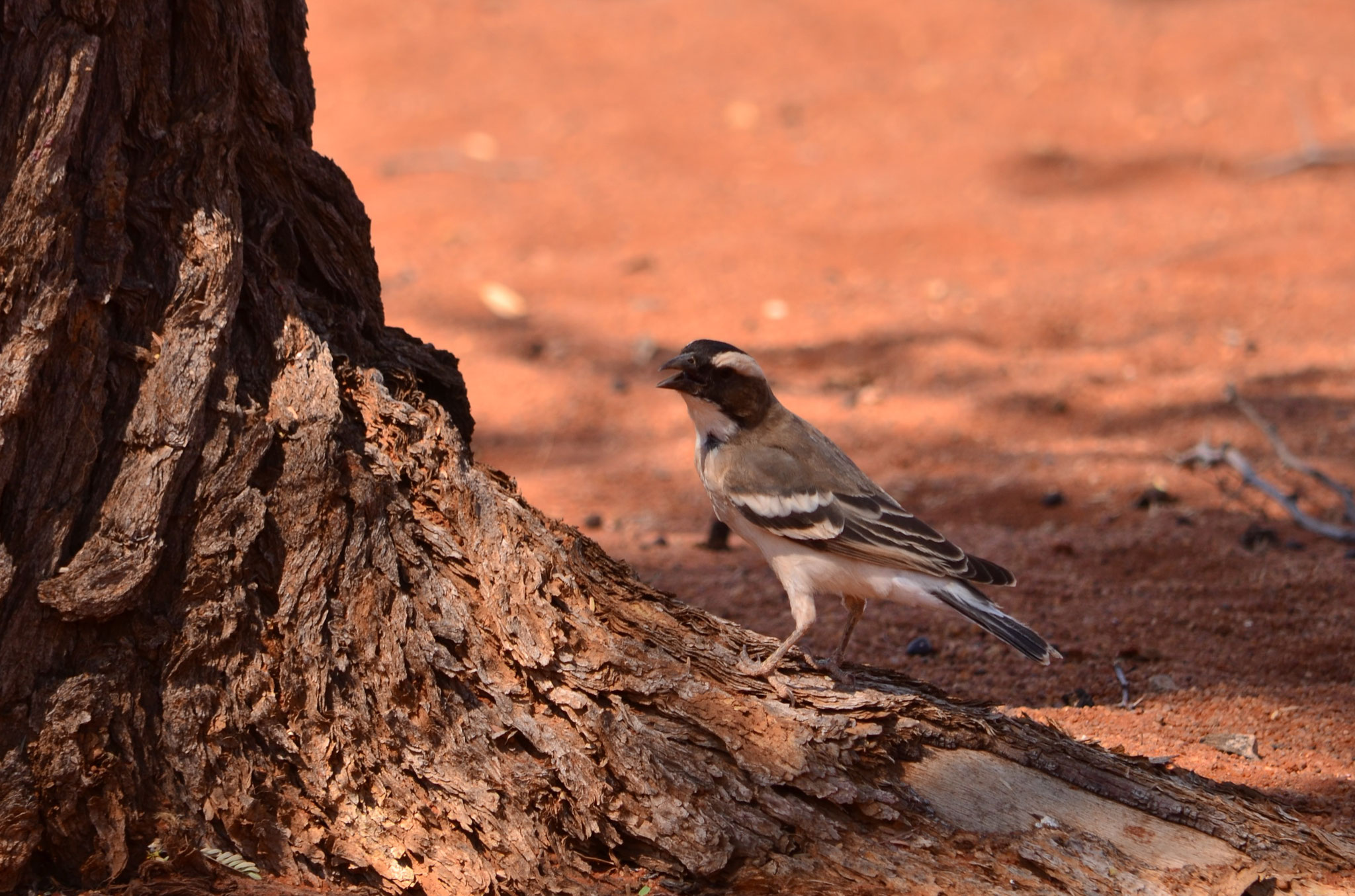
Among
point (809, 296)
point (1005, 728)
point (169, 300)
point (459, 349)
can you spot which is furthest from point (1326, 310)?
point (169, 300)

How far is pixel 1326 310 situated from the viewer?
8.72m

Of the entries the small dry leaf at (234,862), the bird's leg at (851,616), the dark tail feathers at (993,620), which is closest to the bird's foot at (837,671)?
the bird's leg at (851,616)

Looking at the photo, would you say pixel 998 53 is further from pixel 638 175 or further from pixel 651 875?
pixel 651 875

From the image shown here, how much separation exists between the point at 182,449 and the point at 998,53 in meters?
15.0

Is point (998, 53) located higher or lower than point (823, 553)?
higher

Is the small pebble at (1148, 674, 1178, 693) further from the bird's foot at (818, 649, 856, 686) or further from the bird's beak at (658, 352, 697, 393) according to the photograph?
the bird's beak at (658, 352, 697, 393)

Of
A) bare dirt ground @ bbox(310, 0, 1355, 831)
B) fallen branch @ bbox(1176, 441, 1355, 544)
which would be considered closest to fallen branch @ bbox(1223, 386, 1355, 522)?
fallen branch @ bbox(1176, 441, 1355, 544)

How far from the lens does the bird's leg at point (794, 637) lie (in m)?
3.21

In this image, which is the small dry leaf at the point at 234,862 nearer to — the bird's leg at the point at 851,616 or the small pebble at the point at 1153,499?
the bird's leg at the point at 851,616

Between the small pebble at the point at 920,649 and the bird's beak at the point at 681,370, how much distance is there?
143cm

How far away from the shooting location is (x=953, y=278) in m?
10.1

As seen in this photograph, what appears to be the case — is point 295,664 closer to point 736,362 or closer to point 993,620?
point 736,362

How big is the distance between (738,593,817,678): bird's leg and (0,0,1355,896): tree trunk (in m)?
0.06

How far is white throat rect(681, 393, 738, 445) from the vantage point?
4.14m
